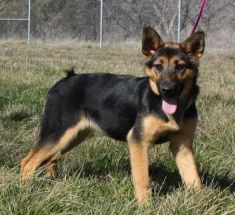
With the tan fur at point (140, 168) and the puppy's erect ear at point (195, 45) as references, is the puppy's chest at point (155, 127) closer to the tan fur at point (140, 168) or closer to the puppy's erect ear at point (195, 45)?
the tan fur at point (140, 168)

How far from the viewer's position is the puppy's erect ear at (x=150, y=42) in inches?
171

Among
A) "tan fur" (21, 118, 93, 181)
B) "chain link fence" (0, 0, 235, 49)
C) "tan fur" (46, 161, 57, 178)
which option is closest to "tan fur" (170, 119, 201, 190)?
"tan fur" (21, 118, 93, 181)

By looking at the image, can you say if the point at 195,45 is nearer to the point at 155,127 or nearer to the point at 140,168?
the point at 155,127

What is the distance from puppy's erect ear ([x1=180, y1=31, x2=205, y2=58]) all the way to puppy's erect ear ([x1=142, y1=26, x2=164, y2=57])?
0.20 meters

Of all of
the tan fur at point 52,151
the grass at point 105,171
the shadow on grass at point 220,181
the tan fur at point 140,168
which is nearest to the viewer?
the grass at point 105,171

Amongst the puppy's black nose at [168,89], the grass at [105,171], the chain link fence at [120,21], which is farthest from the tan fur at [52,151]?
the chain link fence at [120,21]

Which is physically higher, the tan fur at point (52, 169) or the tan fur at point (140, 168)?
the tan fur at point (140, 168)

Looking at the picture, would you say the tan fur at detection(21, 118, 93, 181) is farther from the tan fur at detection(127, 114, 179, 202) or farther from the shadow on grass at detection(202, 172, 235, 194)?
the shadow on grass at detection(202, 172, 235, 194)

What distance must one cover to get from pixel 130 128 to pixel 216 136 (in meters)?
1.76

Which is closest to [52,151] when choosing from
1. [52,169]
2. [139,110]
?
[52,169]

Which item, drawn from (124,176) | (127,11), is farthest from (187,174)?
(127,11)

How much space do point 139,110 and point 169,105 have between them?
310mm

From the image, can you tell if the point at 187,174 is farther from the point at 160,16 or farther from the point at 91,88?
the point at 160,16

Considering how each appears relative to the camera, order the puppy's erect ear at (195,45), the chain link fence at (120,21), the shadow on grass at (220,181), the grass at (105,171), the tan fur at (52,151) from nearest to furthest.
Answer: the grass at (105,171) < the puppy's erect ear at (195,45) < the shadow on grass at (220,181) < the tan fur at (52,151) < the chain link fence at (120,21)
